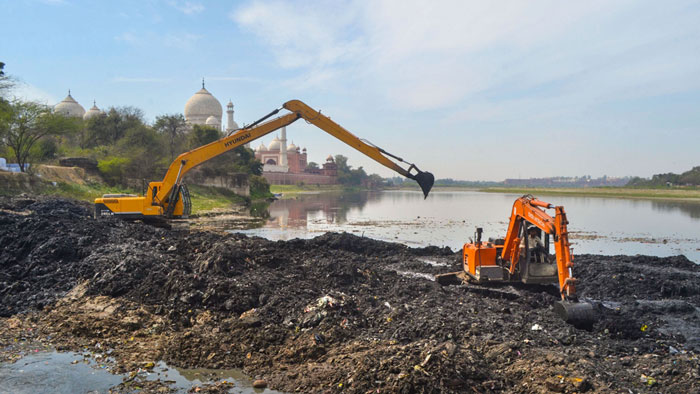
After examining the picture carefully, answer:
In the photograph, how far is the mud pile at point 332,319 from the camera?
5180mm

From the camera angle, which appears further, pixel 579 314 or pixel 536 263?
pixel 536 263

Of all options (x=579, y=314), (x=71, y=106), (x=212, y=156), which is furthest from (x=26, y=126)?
(x=71, y=106)

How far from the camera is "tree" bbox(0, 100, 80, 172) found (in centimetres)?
2857

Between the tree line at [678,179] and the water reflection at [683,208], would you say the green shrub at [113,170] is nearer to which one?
the water reflection at [683,208]

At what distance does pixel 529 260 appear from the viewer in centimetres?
836

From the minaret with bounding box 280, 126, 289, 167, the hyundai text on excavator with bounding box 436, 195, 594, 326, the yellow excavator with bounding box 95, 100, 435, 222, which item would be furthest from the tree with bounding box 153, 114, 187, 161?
the minaret with bounding box 280, 126, 289, 167

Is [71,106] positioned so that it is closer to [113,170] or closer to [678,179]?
[113,170]

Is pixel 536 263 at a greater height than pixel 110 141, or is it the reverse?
pixel 110 141

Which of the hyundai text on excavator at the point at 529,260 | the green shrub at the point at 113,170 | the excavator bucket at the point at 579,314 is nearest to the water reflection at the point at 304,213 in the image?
the green shrub at the point at 113,170

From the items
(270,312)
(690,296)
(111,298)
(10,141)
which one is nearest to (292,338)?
(270,312)

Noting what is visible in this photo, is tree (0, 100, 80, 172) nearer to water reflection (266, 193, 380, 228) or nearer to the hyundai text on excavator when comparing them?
water reflection (266, 193, 380, 228)

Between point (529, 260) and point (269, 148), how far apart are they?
102m

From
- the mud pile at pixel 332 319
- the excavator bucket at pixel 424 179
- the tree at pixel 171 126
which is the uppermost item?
the tree at pixel 171 126

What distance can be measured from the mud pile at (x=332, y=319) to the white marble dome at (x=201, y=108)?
66686 mm
